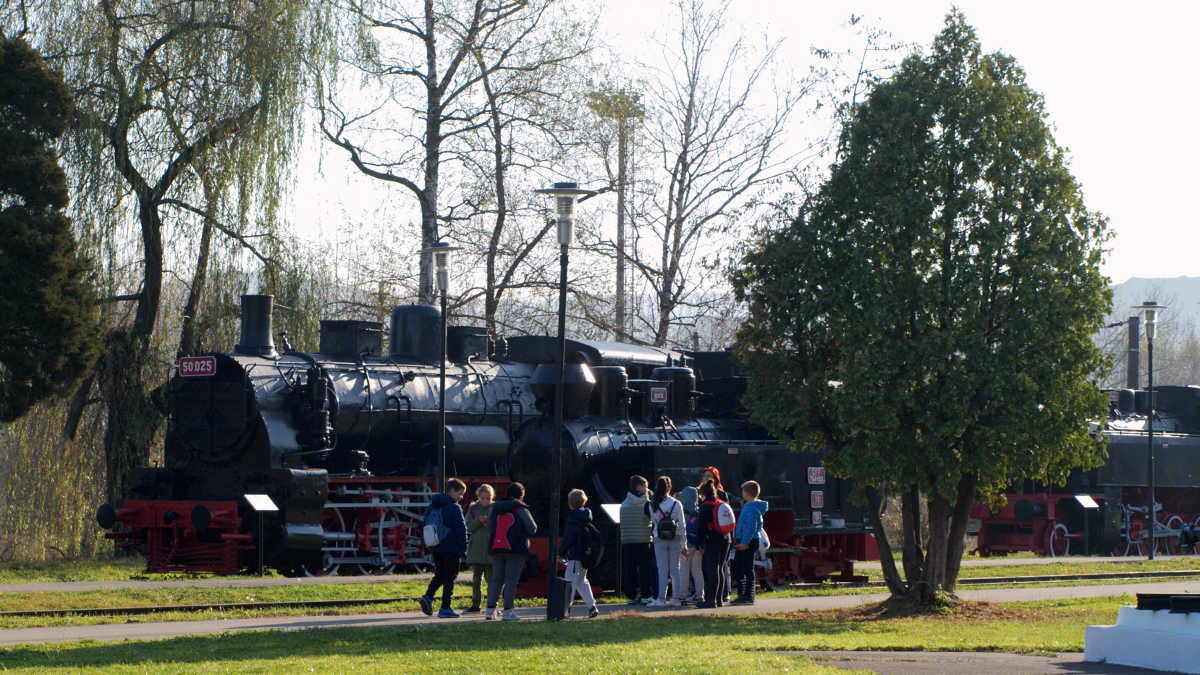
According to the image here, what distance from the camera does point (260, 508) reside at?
19.6 m

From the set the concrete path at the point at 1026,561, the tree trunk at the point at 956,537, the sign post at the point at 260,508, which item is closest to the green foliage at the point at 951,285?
the tree trunk at the point at 956,537

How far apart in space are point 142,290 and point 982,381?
49.7 ft

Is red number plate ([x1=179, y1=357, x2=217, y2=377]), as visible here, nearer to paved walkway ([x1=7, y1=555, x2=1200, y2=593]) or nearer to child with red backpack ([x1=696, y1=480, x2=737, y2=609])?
paved walkway ([x1=7, y1=555, x2=1200, y2=593])

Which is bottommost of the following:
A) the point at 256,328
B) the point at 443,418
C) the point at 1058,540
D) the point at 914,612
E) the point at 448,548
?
the point at 1058,540

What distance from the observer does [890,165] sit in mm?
16922

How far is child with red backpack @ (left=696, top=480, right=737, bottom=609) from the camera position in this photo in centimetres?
1772

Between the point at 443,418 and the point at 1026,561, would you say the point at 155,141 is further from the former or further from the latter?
the point at 1026,561

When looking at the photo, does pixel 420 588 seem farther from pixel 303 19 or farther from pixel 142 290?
pixel 303 19

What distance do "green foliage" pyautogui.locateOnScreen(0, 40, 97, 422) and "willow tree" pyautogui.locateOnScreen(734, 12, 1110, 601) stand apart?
1019 centimetres

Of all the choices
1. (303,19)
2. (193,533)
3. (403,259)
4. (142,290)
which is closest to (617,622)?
(193,533)

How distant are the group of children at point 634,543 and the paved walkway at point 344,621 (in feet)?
1.47

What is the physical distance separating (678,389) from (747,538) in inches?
183

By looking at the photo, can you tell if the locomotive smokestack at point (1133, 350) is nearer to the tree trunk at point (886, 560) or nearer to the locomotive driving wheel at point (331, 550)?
the tree trunk at point (886, 560)

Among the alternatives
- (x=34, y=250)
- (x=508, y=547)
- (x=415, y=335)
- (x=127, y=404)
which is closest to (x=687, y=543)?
(x=508, y=547)
